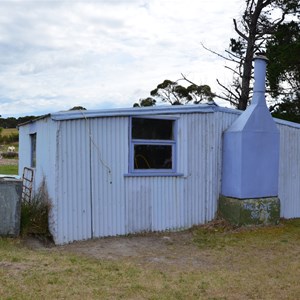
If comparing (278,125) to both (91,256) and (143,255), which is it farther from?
(91,256)

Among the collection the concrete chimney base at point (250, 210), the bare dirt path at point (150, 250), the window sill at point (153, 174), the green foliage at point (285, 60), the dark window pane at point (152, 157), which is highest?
the green foliage at point (285, 60)

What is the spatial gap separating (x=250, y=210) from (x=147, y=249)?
292 cm

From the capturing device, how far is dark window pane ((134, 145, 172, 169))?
9.05m

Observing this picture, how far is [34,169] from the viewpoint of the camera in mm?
9672

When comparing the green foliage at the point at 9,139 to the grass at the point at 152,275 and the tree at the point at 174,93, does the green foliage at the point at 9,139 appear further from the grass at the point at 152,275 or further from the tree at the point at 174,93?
the grass at the point at 152,275

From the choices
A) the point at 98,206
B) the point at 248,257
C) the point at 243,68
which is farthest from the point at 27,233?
the point at 243,68

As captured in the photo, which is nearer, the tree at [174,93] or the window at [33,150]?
the window at [33,150]

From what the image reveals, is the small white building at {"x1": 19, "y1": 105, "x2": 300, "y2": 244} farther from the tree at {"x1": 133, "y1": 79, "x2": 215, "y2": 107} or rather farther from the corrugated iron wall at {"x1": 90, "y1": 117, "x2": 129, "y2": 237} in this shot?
the tree at {"x1": 133, "y1": 79, "x2": 215, "y2": 107}

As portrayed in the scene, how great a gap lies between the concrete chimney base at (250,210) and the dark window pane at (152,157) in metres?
1.64

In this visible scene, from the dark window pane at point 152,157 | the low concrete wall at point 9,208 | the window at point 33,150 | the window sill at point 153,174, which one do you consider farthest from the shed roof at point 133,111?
the low concrete wall at point 9,208

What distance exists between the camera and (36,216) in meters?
8.45

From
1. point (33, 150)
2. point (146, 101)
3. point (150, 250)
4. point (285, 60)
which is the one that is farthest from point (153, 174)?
point (146, 101)

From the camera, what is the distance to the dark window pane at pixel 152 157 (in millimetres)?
9055

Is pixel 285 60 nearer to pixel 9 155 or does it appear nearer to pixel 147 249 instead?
pixel 147 249
